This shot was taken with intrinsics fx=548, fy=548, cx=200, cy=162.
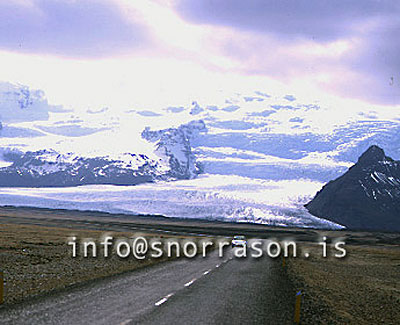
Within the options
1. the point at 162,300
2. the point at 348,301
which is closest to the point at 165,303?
the point at 162,300

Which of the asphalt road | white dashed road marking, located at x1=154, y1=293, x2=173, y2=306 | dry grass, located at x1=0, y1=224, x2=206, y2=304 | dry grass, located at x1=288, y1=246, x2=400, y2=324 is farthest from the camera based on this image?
dry grass, located at x1=0, y1=224, x2=206, y2=304

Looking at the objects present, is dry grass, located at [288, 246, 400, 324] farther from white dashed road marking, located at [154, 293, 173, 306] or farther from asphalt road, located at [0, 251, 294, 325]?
white dashed road marking, located at [154, 293, 173, 306]

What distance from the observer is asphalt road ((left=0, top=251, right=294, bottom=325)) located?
16000 millimetres

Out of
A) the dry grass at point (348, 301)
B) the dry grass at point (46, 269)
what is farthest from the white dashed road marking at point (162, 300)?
the dry grass at point (348, 301)

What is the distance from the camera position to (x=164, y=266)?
117ft

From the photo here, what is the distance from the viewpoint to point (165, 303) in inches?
752

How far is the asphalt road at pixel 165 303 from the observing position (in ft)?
52.5

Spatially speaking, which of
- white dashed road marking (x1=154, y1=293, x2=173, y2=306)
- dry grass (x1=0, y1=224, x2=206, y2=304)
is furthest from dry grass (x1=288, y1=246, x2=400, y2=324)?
dry grass (x1=0, y1=224, x2=206, y2=304)

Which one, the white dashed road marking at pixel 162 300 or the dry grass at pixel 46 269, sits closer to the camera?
the white dashed road marking at pixel 162 300

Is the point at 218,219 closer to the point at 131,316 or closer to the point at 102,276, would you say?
the point at 102,276

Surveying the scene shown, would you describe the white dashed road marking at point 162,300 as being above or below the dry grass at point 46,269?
above

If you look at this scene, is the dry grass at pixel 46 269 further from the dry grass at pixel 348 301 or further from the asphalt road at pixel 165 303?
the dry grass at pixel 348 301

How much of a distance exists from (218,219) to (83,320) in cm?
16900

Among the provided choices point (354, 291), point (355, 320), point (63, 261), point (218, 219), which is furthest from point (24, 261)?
point (218, 219)
